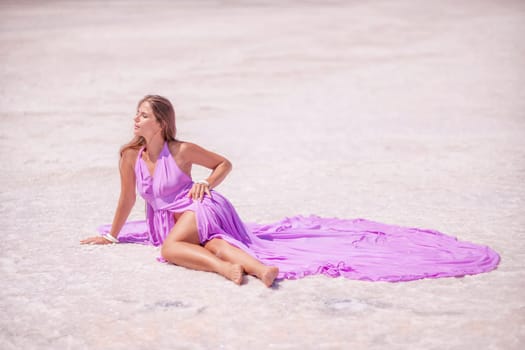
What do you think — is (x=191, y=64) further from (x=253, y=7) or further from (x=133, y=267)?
(x=133, y=267)

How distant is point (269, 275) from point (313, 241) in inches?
39.9

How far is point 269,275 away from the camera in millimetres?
5023

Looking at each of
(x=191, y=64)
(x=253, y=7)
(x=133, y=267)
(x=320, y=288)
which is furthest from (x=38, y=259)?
(x=253, y=7)

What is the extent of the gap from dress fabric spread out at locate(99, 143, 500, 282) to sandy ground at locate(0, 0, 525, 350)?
5.9 inches

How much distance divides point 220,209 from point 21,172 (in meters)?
3.86

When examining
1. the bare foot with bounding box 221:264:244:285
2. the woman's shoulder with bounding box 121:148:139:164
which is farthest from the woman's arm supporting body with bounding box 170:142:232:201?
the bare foot with bounding box 221:264:244:285

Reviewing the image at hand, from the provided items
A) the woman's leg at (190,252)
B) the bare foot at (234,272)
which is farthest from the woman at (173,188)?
the bare foot at (234,272)

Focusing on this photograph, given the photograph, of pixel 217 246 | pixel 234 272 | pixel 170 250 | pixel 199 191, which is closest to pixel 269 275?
pixel 234 272

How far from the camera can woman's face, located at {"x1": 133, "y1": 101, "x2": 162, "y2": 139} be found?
5773 mm

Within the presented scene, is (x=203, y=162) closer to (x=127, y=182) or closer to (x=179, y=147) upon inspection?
(x=179, y=147)

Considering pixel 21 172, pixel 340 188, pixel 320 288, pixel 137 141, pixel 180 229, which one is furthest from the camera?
pixel 21 172

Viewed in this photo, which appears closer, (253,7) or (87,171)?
(87,171)

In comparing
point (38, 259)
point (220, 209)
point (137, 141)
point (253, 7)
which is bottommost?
point (38, 259)

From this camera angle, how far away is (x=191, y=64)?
16.5 metres
